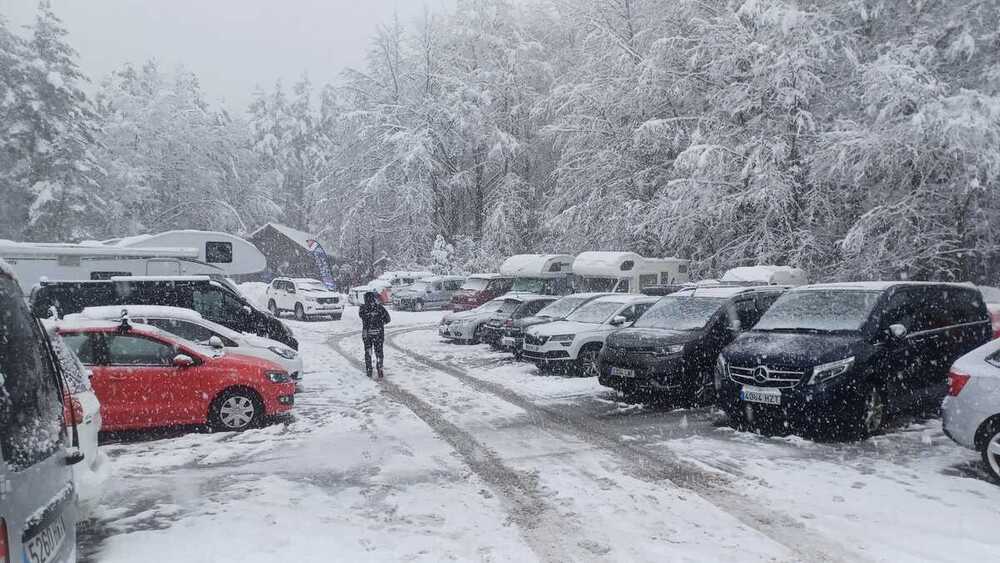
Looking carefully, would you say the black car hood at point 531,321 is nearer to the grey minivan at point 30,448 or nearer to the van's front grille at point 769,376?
the van's front grille at point 769,376

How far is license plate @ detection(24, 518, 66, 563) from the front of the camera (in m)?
2.56

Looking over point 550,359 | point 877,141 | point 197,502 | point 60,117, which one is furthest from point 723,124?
point 60,117

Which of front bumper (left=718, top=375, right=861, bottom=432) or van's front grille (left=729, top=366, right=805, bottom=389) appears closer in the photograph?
front bumper (left=718, top=375, right=861, bottom=432)

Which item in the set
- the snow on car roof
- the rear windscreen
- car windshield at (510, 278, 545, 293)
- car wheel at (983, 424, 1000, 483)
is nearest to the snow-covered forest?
car windshield at (510, 278, 545, 293)

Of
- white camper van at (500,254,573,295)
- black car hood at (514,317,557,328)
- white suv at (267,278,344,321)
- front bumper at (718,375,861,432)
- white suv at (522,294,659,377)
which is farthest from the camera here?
white suv at (267,278,344,321)

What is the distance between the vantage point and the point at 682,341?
393 inches

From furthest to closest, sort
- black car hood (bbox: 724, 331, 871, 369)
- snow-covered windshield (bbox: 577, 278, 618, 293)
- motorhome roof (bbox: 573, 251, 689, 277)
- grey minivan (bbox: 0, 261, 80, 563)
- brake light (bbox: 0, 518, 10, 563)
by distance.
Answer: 1. snow-covered windshield (bbox: 577, 278, 618, 293)
2. motorhome roof (bbox: 573, 251, 689, 277)
3. black car hood (bbox: 724, 331, 871, 369)
4. grey minivan (bbox: 0, 261, 80, 563)
5. brake light (bbox: 0, 518, 10, 563)

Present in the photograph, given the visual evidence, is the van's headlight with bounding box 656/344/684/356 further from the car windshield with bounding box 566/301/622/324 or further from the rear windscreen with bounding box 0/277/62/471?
the rear windscreen with bounding box 0/277/62/471

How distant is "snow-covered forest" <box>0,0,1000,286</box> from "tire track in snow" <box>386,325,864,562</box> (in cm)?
1377

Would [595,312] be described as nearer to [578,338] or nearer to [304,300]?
[578,338]

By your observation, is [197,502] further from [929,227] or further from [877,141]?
[929,227]

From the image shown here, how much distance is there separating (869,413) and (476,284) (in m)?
18.8

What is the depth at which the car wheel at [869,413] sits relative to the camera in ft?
25.7

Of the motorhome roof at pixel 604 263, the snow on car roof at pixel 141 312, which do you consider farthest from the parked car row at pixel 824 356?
the motorhome roof at pixel 604 263
